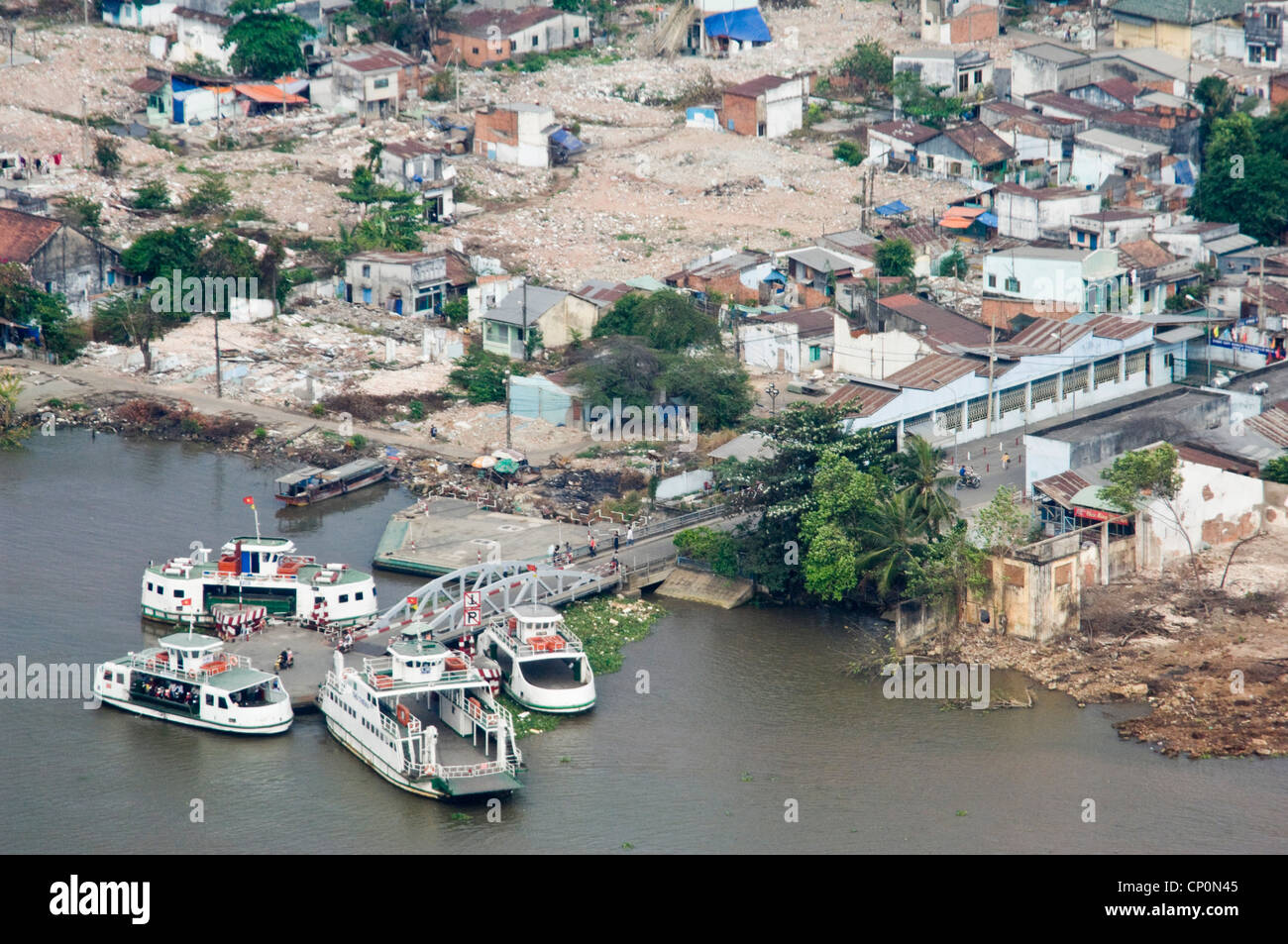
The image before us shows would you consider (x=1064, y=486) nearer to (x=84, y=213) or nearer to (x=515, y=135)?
(x=515, y=135)

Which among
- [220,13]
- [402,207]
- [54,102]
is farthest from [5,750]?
[220,13]

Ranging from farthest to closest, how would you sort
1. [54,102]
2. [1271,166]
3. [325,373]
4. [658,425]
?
[54,102], [1271,166], [325,373], [658,425]

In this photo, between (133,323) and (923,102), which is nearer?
(133,323)

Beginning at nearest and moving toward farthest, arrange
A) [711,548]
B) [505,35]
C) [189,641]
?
[189,641] → [711,548] → [505,35]

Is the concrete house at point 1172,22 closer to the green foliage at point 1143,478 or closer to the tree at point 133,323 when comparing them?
the green foliage at point 1143,478

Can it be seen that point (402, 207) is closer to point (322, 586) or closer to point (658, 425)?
point (658, 425)

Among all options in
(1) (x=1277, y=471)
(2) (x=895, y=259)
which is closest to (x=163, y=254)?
(2) (x=895, y=259)
